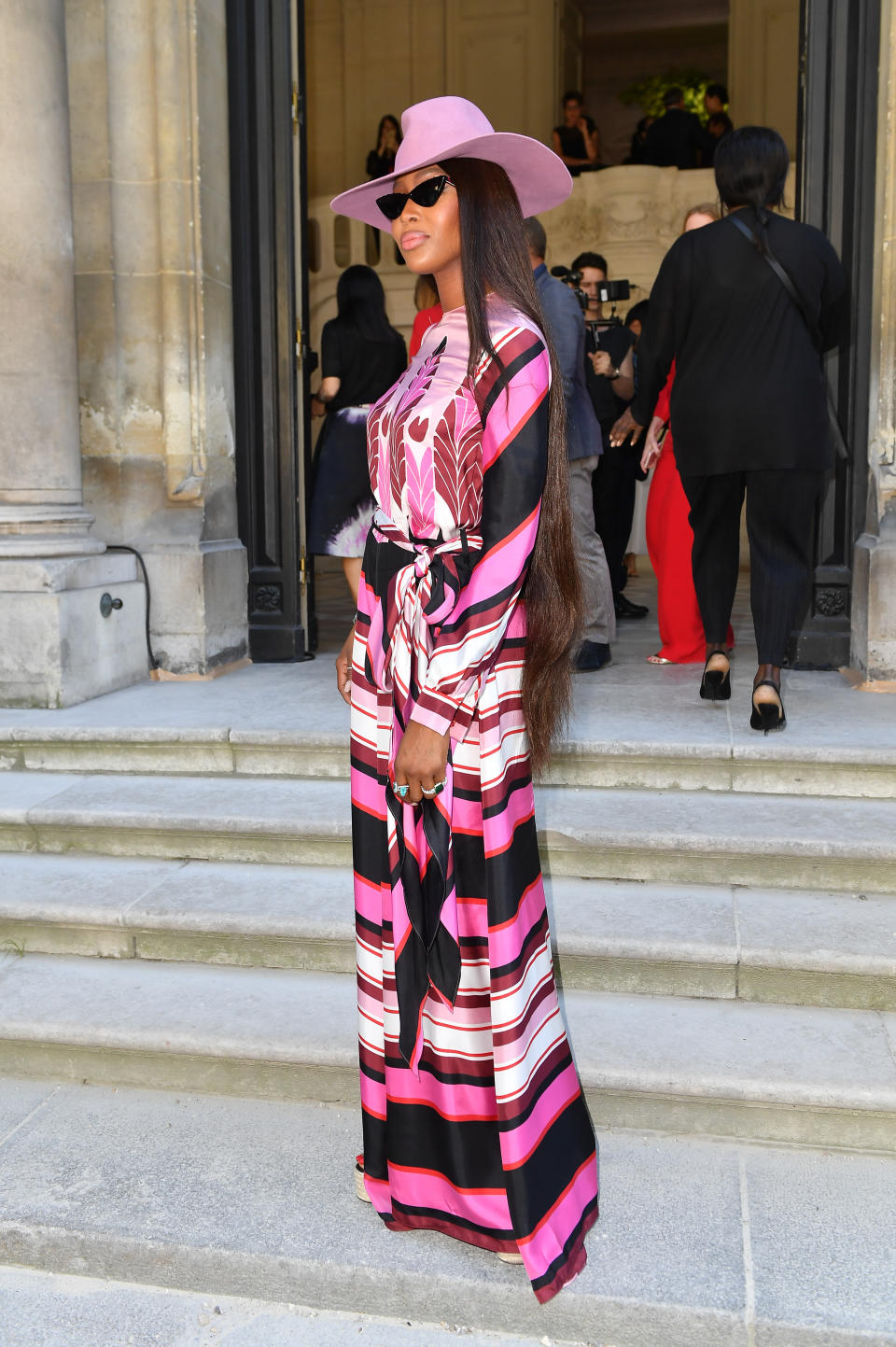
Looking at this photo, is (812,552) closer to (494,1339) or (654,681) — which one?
(654,681)

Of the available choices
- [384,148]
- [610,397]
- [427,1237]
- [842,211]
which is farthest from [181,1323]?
[384,148]

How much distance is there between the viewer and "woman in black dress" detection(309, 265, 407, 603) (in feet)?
19.9

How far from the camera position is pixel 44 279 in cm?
528

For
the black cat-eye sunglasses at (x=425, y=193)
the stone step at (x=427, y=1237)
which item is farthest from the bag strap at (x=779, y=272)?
the stone step at (x=427, y=1237)

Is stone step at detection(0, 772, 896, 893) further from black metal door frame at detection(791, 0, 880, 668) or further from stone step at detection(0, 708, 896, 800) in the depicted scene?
black metal door frame at detection(791, 0, 880, 668)

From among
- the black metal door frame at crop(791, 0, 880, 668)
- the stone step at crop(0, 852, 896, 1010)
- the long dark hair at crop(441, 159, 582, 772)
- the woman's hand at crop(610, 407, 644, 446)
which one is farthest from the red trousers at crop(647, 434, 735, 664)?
the long dark hair at crop(441, 159, 582, 772)

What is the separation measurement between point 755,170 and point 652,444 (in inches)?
58.9

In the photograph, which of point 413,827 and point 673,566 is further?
point 673,566

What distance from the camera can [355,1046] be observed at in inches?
122

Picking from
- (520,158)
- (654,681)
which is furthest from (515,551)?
(654,681)

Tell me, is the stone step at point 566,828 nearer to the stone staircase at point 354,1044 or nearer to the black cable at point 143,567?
the stone staircase at point 354,1044

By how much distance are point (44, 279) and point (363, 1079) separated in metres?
3.95

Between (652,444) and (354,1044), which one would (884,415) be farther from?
(354,1044)

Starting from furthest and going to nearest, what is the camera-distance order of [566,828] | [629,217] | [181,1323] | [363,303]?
[629,217] → [363,303] → [566,828] → [181,1323]
